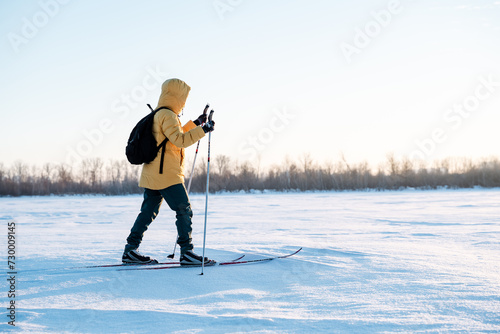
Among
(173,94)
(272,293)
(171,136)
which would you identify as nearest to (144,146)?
(171,136)

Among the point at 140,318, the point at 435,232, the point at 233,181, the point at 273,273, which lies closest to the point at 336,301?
the point at 273,273

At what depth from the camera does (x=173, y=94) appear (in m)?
3.17

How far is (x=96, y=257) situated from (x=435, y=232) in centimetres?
474

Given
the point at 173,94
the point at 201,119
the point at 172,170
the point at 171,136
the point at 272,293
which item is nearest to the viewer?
the point at 272,293

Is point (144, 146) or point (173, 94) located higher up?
point (173, 94)

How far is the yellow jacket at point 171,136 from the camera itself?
2963mm

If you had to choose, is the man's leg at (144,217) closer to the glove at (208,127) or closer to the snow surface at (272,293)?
the snow surface at (272,293)

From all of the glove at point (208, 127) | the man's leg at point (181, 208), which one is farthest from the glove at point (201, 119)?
the man's leg at point (181, 208)

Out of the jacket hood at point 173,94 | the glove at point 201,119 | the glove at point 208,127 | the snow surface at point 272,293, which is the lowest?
the snow surface at point 272,293

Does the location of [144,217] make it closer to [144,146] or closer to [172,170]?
[172,170]

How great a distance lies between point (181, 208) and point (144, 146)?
0.62 m

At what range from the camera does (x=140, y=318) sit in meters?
1.84

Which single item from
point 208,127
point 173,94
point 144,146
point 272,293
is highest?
point 173,94

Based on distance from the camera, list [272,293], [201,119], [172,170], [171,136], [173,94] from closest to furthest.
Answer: [272,293] < [171,136] < [172,170] < [173,94] < [201,119]
